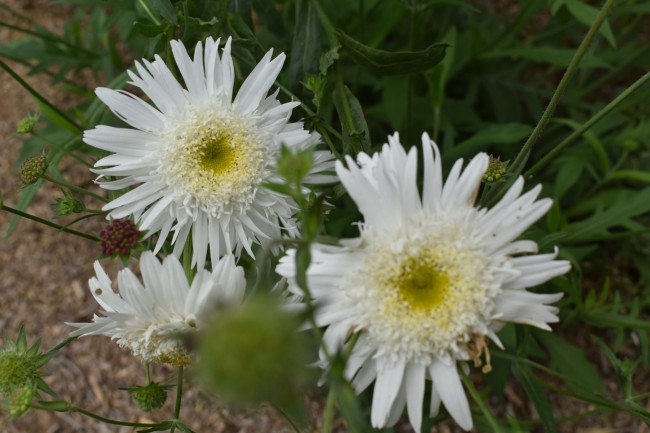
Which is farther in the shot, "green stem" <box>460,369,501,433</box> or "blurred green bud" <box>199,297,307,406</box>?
"green stem" <box>460,369,501,433</box>

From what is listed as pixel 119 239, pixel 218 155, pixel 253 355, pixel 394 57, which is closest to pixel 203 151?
pixel 218 155

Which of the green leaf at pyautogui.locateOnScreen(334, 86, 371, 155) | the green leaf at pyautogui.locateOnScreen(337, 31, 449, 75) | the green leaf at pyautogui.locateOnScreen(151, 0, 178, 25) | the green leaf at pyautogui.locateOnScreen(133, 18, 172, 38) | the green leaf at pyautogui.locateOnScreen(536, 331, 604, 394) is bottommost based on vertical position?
the green leaf at pyautogui.locateOnScreen(536, 331, 604, 394)

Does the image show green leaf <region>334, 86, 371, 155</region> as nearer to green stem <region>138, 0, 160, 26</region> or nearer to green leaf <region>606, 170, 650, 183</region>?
green stem <region>138, 0, 160, 26</region>

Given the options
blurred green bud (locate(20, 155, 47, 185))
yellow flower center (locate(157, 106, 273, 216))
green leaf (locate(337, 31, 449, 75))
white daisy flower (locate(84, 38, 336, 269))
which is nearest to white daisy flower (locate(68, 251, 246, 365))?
white daisy flower (locate(84, 38, 336, 269))

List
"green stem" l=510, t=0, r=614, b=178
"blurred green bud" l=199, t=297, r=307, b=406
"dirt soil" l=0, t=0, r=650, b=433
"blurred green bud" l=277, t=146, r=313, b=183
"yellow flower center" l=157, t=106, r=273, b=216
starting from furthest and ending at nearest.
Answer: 1. "dirt soil" l=0, t=0, r=650, b=433
2. "yellow flower center" l=157, t=106, r=273, b=216
3. "green stem" l=510, t=0, r=614, b=178
4. "blurred green bud" l=277, t=146, r=313, b=183
5. "blurred green bud" l=199, t=297, r=307, b=406

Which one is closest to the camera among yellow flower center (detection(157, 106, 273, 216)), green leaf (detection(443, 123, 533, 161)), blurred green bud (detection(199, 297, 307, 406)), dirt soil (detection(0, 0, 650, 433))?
blurred green bud (detection(199, 297, 307, 406))

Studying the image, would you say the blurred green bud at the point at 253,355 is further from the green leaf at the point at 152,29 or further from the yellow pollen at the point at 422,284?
the green leaf at the point at 152,29

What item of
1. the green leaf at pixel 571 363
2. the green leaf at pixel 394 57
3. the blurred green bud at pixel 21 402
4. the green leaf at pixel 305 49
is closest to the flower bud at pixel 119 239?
the blurred green bud at pixel 21 402

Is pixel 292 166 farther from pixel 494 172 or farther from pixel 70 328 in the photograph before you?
pixel 70 328
